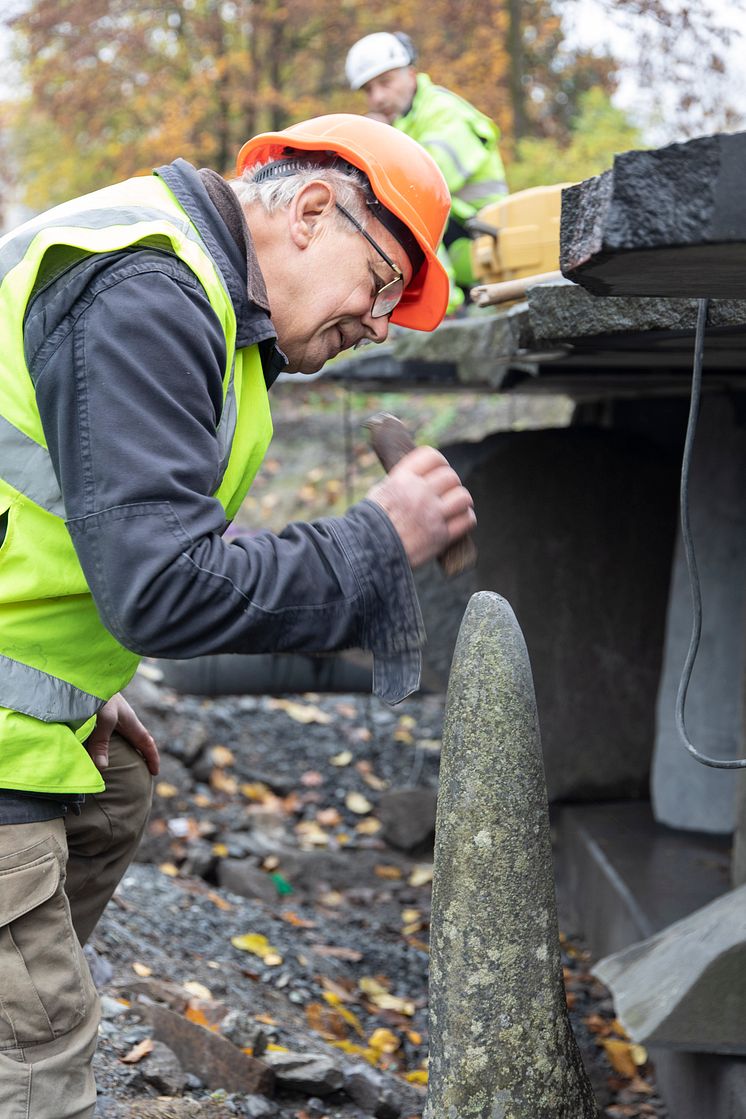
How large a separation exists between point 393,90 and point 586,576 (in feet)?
10.3

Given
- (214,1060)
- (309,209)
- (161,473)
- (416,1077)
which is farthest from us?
(416,1077)

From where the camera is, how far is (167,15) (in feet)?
55.7

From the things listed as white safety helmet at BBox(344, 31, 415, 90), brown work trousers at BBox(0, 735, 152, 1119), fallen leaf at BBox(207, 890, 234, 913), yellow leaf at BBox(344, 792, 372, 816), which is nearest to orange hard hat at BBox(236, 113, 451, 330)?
brown work trousers at BBox(0, 735, 152, 1119)

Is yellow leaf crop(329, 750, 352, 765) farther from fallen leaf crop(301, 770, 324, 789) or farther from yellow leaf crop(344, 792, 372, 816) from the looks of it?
yellow leaf crop(344, 792, 372, 816)

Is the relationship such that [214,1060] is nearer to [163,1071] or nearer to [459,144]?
[163,1071]

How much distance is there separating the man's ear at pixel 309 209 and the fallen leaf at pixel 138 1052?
2.28 meters

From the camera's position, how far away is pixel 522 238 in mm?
4574

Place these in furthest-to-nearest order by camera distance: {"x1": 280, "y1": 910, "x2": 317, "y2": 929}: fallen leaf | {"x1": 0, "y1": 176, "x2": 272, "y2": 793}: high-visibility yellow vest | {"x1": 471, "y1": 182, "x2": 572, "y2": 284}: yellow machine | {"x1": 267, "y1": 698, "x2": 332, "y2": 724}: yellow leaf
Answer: {"x1": 267, "y1": 698, "x2": 332, "y2": 724}: yellow leaf < {"x1": 280, "y1": 910, "x2": 317, "y2": 929}: fallen leaf < {"x1": 471, "y1": 182, "x2": 572, "y2": 284}: yellow machine < {"x1": 0, "y1": 176, "x2": 272, "y2": 793}: high-visibility yellow vest

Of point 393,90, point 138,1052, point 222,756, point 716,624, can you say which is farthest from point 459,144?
point 138,1052


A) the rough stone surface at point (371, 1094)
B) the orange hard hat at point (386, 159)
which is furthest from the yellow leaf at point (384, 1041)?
the orange hard hat at point (386, 159)

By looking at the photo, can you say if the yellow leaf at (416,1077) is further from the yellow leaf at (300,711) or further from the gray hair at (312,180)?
the yellow leaf at (300,711)

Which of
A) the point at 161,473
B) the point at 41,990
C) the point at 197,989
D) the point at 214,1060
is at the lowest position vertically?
the point at 197,989

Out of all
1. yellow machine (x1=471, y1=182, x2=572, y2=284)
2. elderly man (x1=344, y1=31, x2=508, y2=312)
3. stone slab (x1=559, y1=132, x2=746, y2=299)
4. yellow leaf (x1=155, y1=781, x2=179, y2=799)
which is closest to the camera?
stone slab (x1=559, y1=132, x2=746, y2=299)

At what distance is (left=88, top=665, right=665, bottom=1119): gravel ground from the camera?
3.69 metres
